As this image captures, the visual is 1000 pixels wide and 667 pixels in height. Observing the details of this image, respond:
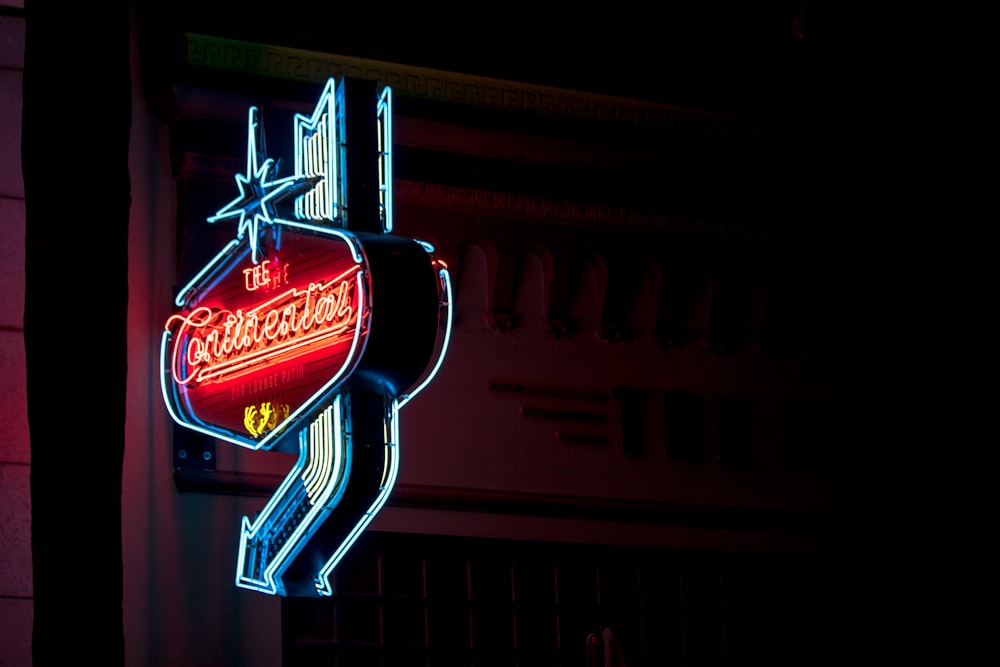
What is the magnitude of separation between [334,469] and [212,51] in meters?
3.75

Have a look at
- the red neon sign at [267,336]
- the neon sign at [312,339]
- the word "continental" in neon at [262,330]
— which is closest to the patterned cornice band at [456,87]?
the neon sign at [312,339]

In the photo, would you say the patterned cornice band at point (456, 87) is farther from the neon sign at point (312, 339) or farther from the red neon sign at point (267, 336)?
the red neon sign at point (267, 336)

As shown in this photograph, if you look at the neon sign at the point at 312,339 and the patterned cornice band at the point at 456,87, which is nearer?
the neon sign at the point at 312,339

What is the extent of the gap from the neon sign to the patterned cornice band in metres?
1.39

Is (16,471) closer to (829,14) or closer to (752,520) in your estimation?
(752,520)

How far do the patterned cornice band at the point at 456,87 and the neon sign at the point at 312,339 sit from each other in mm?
1386

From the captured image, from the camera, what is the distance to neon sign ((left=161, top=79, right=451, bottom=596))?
1038 cm

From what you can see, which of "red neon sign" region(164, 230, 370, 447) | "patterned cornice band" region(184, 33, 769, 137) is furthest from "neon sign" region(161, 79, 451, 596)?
"patterned cornice band" region(184, 33, 769, 137)

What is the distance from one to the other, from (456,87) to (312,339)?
355 cm

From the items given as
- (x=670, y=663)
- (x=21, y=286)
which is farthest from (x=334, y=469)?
(x=670, y=663)

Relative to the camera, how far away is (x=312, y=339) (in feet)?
34.5

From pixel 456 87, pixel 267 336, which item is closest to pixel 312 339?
pixel 267 336

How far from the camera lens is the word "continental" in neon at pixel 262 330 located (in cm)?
1041

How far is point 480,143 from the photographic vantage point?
13266 millimetres
